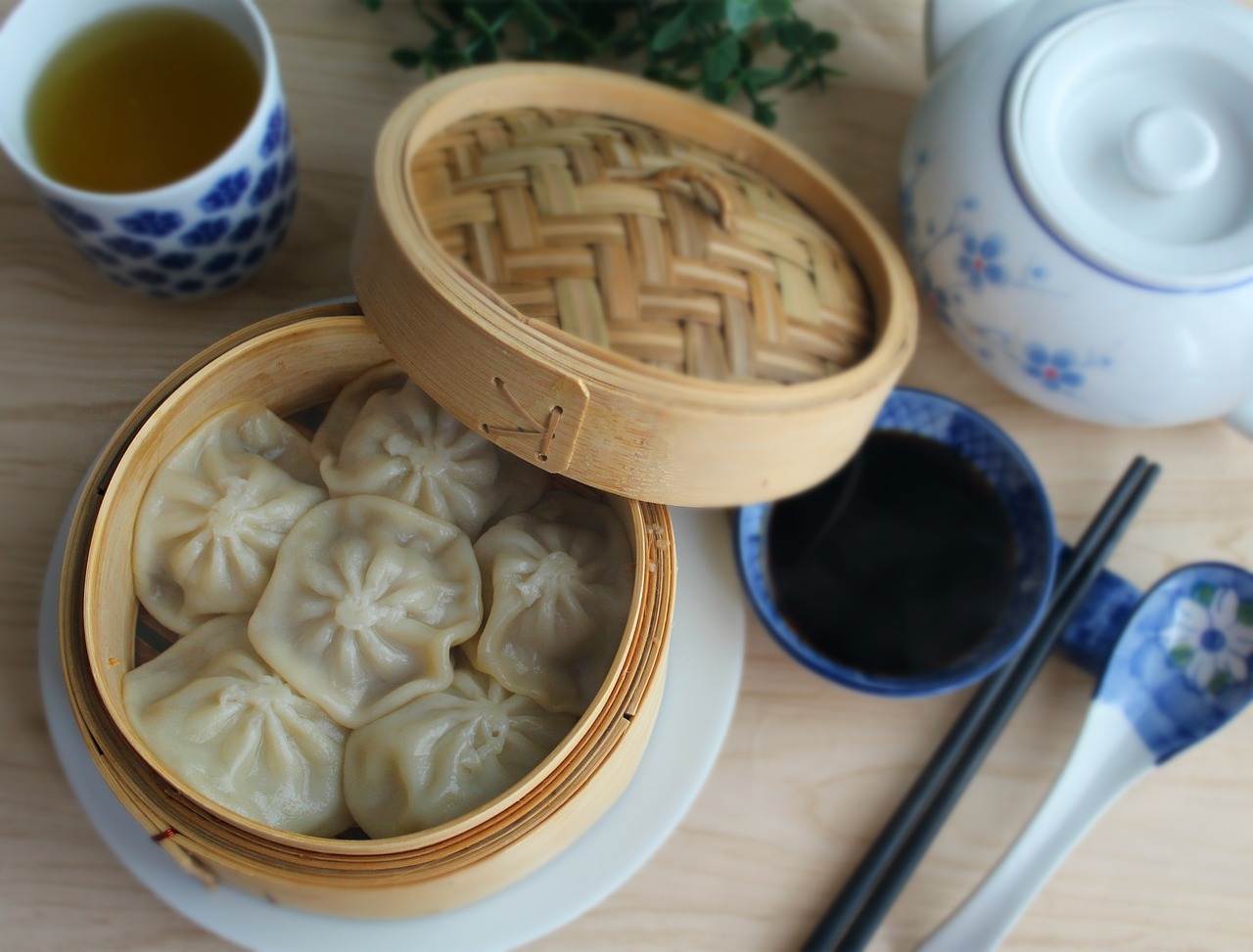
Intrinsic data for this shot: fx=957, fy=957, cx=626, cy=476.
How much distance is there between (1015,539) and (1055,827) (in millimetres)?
285

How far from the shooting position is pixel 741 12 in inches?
37.9

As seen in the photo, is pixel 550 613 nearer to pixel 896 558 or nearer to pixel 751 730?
pixel 751 730

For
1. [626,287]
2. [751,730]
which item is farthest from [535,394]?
[751,730]

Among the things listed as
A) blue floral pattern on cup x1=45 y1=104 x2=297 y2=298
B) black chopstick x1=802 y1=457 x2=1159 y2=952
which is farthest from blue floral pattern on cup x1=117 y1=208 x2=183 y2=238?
black chopstick x1=802 y1=457 x2=1159 y2=952

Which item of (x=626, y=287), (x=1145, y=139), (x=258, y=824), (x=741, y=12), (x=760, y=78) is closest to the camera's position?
(x=258, y=824)

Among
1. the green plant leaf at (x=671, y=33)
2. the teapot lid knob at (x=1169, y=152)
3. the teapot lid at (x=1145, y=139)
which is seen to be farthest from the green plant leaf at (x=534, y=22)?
the teapot lid knob at (x=1169, y=152)

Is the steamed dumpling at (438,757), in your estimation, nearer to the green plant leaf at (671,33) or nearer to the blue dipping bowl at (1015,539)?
the blue dipping bowl at (1015,539)

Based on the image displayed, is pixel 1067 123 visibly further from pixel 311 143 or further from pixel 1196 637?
pixel 311 143

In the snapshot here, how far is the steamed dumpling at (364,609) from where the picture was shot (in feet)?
2.53

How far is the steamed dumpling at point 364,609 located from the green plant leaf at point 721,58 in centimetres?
60

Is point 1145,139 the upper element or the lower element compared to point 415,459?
upper

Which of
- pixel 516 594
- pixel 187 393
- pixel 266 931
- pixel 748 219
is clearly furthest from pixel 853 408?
pixel 266 931

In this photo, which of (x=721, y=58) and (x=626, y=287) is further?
(x=721, y=58)

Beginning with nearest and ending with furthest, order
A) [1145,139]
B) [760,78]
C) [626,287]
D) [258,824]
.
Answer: [258,824] → [626,287] → [1145,139] → [760,78]
